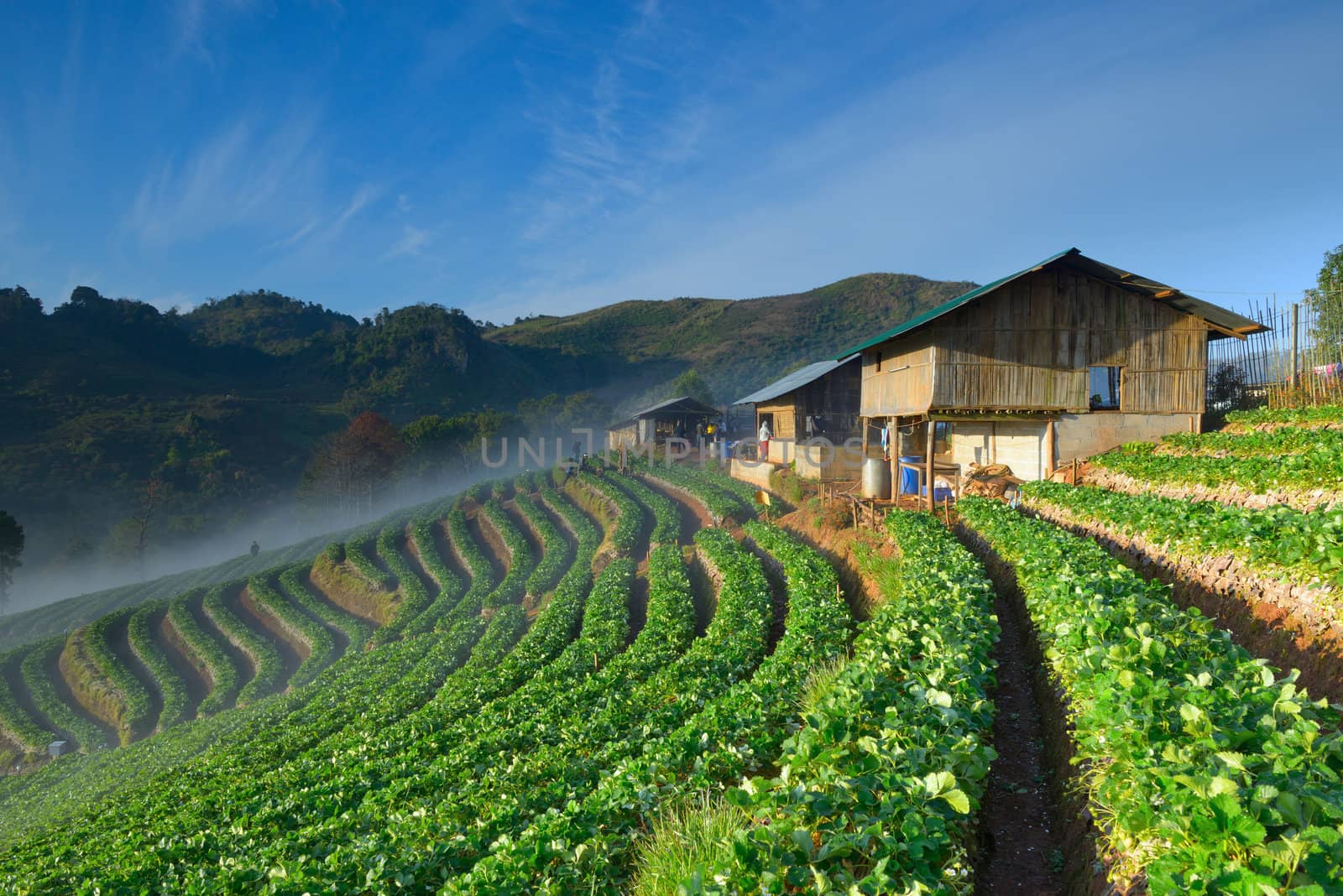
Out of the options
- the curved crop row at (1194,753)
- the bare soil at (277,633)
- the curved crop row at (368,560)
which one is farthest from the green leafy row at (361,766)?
the curved crop row at (368,560)

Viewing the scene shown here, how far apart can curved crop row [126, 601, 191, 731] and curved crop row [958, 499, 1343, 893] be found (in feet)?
102

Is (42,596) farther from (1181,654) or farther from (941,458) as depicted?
Result: (1181,654)

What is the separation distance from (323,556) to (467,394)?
8578 cm

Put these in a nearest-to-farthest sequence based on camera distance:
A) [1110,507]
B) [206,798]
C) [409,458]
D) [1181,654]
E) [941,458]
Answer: [1181,654] → [206,798] → [1110,507] → [941,458] → [409,458]

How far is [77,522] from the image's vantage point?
70.8m

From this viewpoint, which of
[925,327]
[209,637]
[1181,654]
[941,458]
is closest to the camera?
[1181,654]

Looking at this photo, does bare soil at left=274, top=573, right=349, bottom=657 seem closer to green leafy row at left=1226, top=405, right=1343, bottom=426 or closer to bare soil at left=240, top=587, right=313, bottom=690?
bare soil at left=240, top=587, right=313, bottom=690

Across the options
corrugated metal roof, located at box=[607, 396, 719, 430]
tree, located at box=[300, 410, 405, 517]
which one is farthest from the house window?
tree, located at box=[300, 410, 405, 517]

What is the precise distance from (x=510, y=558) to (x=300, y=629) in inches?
398

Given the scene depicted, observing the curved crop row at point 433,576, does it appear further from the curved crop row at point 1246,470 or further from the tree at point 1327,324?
the tree at point 1327,324

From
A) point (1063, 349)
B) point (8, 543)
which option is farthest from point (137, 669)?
point (1063, 349)

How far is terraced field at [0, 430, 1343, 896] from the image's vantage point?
391cm

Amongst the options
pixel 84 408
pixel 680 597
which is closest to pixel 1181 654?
pixel 680 597

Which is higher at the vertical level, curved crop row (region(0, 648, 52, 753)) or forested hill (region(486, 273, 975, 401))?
forested hill (region(486, 273, 975, 401))
